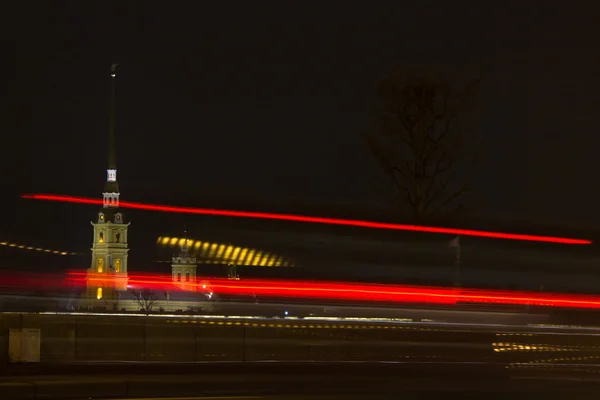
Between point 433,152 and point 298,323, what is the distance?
11.2 meters

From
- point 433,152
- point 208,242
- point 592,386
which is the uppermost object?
point 433,152

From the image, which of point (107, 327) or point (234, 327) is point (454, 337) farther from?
point (107, 327)

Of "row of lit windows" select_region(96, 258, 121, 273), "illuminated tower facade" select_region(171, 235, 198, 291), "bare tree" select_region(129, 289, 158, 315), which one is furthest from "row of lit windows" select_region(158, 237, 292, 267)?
"row of lit windows" select_region(96, 258, 121, 273)

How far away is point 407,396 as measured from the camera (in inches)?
660

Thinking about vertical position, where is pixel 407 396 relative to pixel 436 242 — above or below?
below

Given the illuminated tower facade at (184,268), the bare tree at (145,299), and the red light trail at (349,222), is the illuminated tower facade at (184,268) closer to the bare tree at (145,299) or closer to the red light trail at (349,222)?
the red light trail at (349,222)

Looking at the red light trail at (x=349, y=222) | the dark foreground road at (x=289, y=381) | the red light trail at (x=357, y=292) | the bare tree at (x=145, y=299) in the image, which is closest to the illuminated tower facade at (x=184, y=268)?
the red light trail at (x=357, y=292)

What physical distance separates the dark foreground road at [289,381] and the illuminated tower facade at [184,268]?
5.65ft

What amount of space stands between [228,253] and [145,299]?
7439mm

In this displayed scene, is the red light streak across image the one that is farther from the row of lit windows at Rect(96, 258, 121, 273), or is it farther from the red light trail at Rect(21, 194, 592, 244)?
the row of lit windows at Rect(96, 258, 121, 273)

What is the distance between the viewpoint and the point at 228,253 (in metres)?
20.1

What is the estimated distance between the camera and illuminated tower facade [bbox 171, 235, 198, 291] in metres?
20.2

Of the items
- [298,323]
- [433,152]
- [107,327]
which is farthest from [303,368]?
[433,152]

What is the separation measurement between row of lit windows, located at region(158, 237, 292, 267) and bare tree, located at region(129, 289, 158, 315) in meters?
5.49
